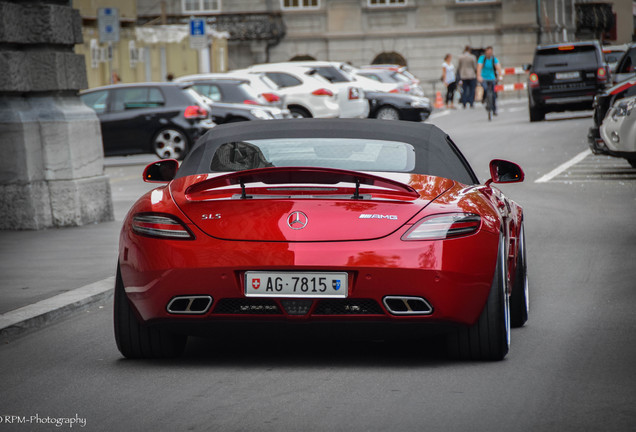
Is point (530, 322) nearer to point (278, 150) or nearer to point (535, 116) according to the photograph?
point (278, 150)

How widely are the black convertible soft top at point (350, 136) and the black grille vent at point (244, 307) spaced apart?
95cm

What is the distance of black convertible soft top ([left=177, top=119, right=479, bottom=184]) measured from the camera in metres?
6.87

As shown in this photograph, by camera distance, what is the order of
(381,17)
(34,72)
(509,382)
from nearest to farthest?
1. (509,382)
2. (34,72)
3. (381,17)

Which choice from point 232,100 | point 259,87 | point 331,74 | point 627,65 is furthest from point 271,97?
point 627,65

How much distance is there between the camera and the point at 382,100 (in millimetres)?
33906

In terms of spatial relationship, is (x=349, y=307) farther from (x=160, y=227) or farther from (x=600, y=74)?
(x=600, y=74)

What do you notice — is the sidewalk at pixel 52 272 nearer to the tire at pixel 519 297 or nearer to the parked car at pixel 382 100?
the tire at pixel 519 297

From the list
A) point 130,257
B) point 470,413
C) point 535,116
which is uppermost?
point 130,257

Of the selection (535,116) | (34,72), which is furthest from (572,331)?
(535,116)

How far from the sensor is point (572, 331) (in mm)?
7305

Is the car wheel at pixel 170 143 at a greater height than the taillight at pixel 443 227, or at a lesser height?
lesser

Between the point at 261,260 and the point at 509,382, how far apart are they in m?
1.20

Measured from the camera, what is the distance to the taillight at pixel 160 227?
621cm

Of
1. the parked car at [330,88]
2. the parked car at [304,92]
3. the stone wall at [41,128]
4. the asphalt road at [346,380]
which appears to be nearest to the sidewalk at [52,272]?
the asphalt road at [346,380]
